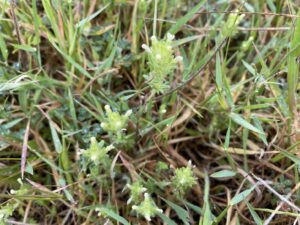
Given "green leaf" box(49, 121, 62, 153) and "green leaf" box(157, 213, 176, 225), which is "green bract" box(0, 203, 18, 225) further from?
"green leaf" box(157, 213, 176, 225)

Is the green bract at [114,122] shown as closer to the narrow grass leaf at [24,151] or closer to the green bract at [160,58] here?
the green bract at [160,58]

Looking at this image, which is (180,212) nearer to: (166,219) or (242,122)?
(166,219)

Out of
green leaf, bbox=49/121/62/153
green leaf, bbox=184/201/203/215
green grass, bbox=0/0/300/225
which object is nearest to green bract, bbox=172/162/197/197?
green grass, bbox=0/0/300/225

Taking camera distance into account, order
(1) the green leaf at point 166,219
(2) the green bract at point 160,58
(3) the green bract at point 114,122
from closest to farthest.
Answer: (2) the green bract at point 160,58, (3) the green bract at point 114,122, (1) the green leaf at point 166,219

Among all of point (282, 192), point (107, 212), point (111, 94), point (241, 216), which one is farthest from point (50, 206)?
point (282, 192)

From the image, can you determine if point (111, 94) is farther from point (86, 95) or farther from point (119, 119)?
point (119, 119)

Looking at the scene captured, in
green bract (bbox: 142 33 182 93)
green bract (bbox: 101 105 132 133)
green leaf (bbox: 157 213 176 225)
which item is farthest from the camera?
green leaf (bbox: 157 213 176 225)

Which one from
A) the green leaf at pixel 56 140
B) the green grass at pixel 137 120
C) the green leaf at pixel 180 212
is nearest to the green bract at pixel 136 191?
the green grass at pixel 137 120

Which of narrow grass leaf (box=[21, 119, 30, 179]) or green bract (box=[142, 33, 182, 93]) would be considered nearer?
green bract (box=[142, 33, 182, 93])

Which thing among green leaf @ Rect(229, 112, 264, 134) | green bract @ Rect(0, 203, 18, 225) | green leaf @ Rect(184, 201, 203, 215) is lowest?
green leaf @ Rect(184, 201, 203, 215)
